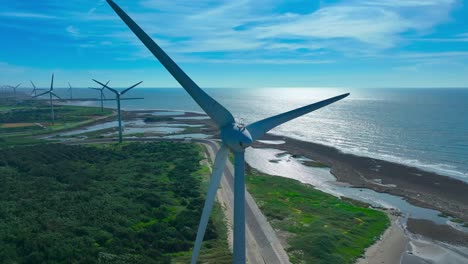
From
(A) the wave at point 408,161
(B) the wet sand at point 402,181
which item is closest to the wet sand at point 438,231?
(B) the wet sand at point 402,181

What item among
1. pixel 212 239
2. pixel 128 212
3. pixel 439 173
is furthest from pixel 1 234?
pixel 439 173

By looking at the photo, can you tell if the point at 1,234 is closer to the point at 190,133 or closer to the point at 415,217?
the point at 415,217

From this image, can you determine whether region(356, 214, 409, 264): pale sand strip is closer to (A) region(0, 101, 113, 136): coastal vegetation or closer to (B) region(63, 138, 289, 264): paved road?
(B) region(63, 138, 289, 264): paved road

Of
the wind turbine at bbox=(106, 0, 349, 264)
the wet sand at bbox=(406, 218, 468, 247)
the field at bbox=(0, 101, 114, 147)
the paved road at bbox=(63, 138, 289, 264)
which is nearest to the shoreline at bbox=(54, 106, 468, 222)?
the wet sand at bbox=(406, 218, 468, 247)

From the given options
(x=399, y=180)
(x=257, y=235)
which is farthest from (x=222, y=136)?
(x=399, y=180)

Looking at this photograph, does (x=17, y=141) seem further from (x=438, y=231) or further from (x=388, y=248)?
(x=438, y=231)
